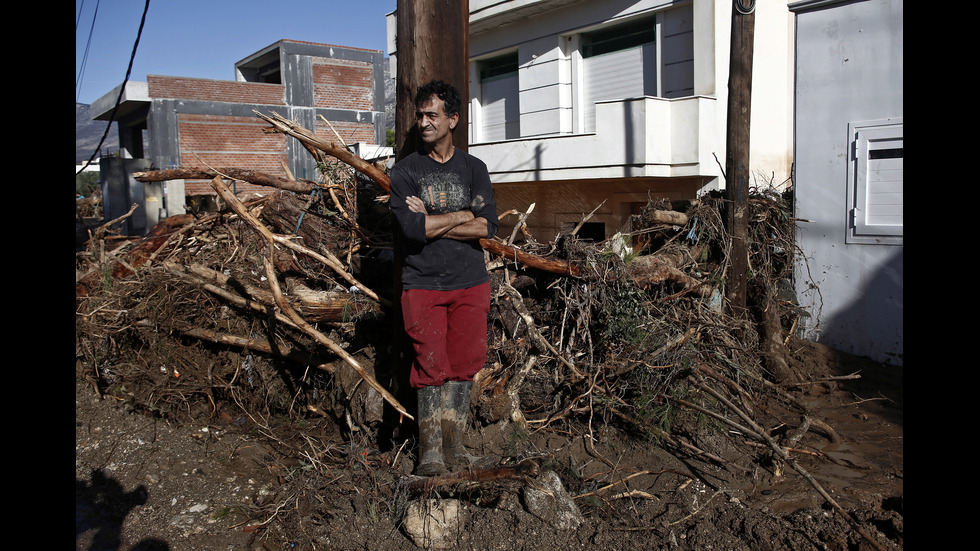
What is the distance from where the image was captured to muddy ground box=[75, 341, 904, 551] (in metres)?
3.33

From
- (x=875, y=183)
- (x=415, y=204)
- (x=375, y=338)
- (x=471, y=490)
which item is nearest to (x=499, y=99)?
(x=875, y=183)

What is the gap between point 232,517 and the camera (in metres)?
3.72

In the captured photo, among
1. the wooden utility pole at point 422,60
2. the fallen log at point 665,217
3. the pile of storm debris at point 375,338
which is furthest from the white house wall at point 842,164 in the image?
the wooden utility pole at point 422,60

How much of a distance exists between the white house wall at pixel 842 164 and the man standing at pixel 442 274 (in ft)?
16.5

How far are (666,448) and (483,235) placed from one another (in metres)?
2.08

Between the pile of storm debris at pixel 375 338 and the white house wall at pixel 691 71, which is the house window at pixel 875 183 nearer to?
the white house wall at pixel 691 71

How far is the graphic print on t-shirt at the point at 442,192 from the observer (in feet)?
12.0

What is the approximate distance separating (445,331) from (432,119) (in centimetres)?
120
